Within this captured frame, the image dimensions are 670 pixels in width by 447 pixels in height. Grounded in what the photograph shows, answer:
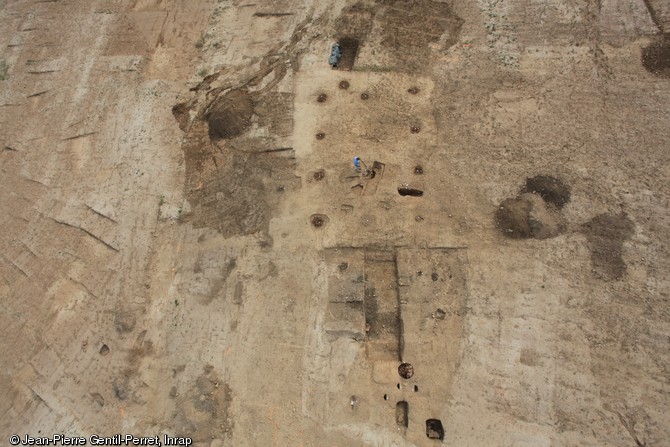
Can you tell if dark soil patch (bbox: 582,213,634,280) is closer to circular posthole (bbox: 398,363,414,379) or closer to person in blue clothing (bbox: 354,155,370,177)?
circular posthole (bbox: 398,363,414,379)

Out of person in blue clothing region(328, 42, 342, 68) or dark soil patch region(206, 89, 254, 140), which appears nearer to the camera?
dark soil patch region(206, 89, 254, 140)

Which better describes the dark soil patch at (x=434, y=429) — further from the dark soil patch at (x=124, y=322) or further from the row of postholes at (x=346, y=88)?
the dark soil patch at (x=124, y=322)

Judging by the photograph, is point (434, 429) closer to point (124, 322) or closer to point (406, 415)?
point (406, 415)

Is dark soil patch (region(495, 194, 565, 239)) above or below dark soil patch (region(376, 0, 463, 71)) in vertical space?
below

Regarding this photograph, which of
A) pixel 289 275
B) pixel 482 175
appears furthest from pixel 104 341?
pixel 482 175

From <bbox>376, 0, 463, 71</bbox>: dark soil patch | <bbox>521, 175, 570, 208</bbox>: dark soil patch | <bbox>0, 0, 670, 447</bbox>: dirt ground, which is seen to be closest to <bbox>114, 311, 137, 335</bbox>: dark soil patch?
<bbox>0, 0, 670, 447</bbox>: dirt ground

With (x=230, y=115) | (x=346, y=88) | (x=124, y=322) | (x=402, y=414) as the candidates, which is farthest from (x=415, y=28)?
(x=124, y=322)
